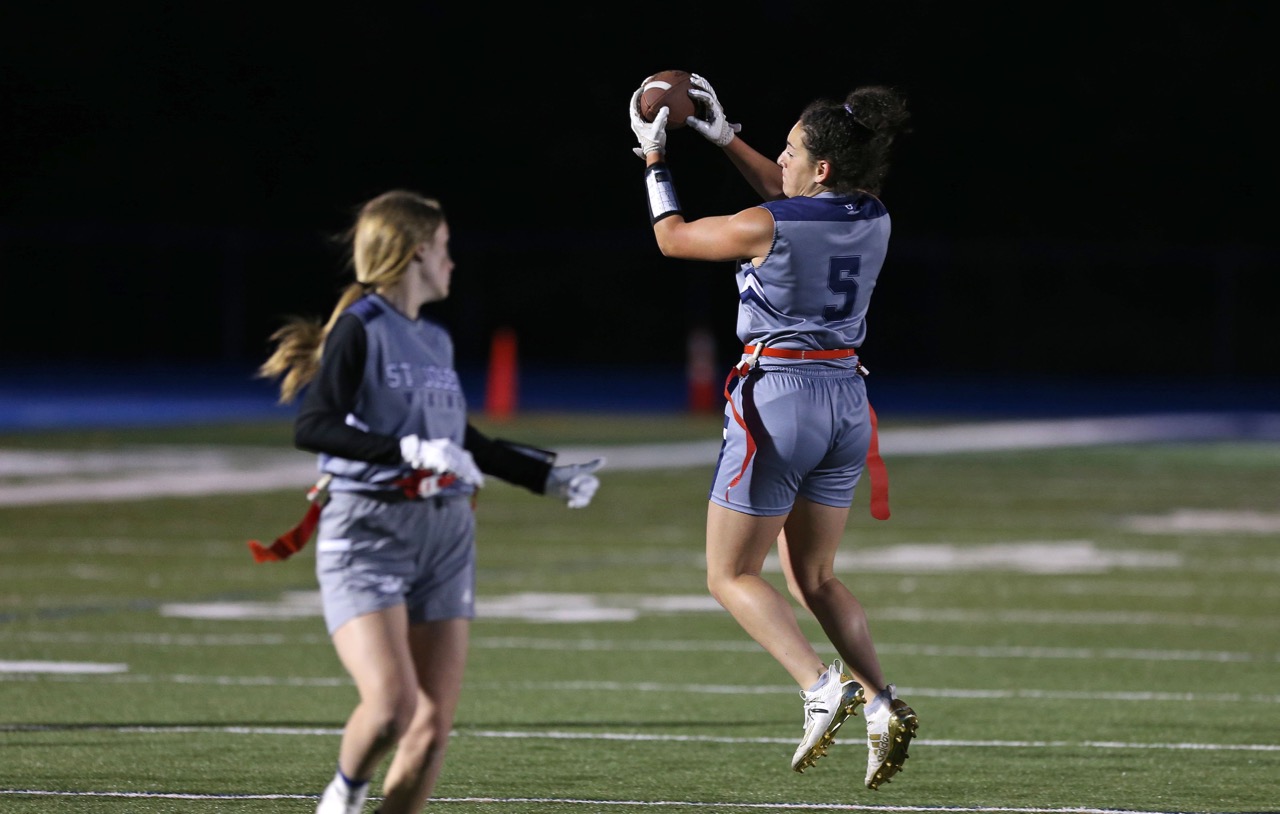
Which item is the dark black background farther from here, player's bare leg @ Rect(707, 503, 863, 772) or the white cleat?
the white cleat

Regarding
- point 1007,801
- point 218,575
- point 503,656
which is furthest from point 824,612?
point 218,575

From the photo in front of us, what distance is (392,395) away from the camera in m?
5.53

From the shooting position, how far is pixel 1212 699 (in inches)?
375

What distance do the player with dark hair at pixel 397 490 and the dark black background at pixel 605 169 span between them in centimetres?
3211

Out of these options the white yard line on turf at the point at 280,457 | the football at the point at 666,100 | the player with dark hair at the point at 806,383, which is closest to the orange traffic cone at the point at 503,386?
the white yard line on turf at the point at 280,457

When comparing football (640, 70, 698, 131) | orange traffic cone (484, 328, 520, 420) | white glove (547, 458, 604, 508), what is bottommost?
orange traffic cone (484, 328, 520, 420)

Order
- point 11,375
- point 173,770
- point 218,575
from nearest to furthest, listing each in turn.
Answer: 1. point 173,770
2. point 218,575
3. point 11,375

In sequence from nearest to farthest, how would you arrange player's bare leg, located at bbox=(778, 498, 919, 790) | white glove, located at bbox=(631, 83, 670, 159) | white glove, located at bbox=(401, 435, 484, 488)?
1. white glove, located at bbox=(401, 435, 484, 488)
2. white glove, located at bbox=(631, 83, 670, 159)
3. player's bare leg, located at bbox=(778, 498, 919, 790)

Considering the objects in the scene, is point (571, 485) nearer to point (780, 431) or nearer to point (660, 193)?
point (780, 431)

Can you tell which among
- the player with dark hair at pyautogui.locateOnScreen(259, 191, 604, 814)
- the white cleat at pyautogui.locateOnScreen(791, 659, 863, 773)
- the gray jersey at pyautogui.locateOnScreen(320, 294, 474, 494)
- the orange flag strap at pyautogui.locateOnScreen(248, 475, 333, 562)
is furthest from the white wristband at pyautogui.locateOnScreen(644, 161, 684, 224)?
the orange flag strap at pyautogui.locateOnScreen(248, 475, 333, 562)

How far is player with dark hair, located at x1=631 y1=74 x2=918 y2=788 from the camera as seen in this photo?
6.57 m

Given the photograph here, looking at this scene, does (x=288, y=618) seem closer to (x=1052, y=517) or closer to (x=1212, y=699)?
(x=1212, y=699)

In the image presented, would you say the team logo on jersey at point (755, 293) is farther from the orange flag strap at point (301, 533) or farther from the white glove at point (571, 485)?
the orange flag strap at point (301, 533)

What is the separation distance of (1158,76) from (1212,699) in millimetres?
34867
